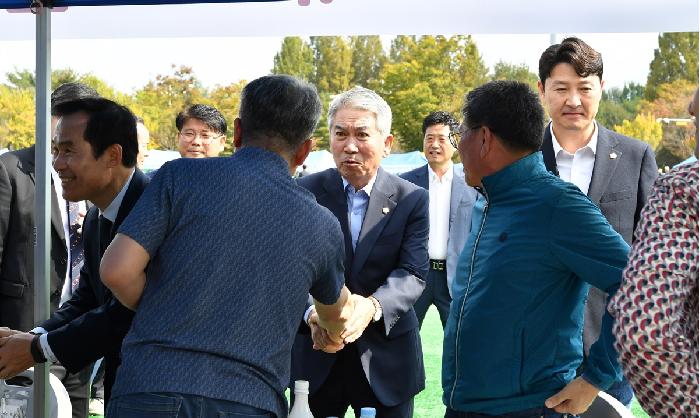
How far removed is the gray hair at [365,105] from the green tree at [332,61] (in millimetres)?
40612

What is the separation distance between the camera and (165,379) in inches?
87.1

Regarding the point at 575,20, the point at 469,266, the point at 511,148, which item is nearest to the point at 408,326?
the point at 469,266

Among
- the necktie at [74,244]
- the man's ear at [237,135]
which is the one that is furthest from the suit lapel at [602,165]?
the necktie at [74,244]

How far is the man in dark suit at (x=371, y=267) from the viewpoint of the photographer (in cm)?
344

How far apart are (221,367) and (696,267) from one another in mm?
1102

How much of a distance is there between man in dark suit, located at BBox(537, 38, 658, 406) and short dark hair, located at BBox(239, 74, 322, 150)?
165cm

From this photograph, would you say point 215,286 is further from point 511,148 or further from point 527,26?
point 527,26

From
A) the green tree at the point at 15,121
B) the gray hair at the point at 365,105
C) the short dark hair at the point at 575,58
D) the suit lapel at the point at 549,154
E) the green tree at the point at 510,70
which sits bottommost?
the green tree at the point at 15,121

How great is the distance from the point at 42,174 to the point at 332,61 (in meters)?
43.1

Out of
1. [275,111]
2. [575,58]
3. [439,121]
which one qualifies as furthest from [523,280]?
[439,121]

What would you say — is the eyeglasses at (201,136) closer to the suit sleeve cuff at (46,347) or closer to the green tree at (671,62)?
the suit sleeve cuff at (46,347)

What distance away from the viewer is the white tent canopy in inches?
135

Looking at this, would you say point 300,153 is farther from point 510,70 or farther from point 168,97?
point 168,97

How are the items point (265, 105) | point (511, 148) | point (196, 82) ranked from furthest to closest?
point (196, 82)
point (511, 148)
point (265, 105)
